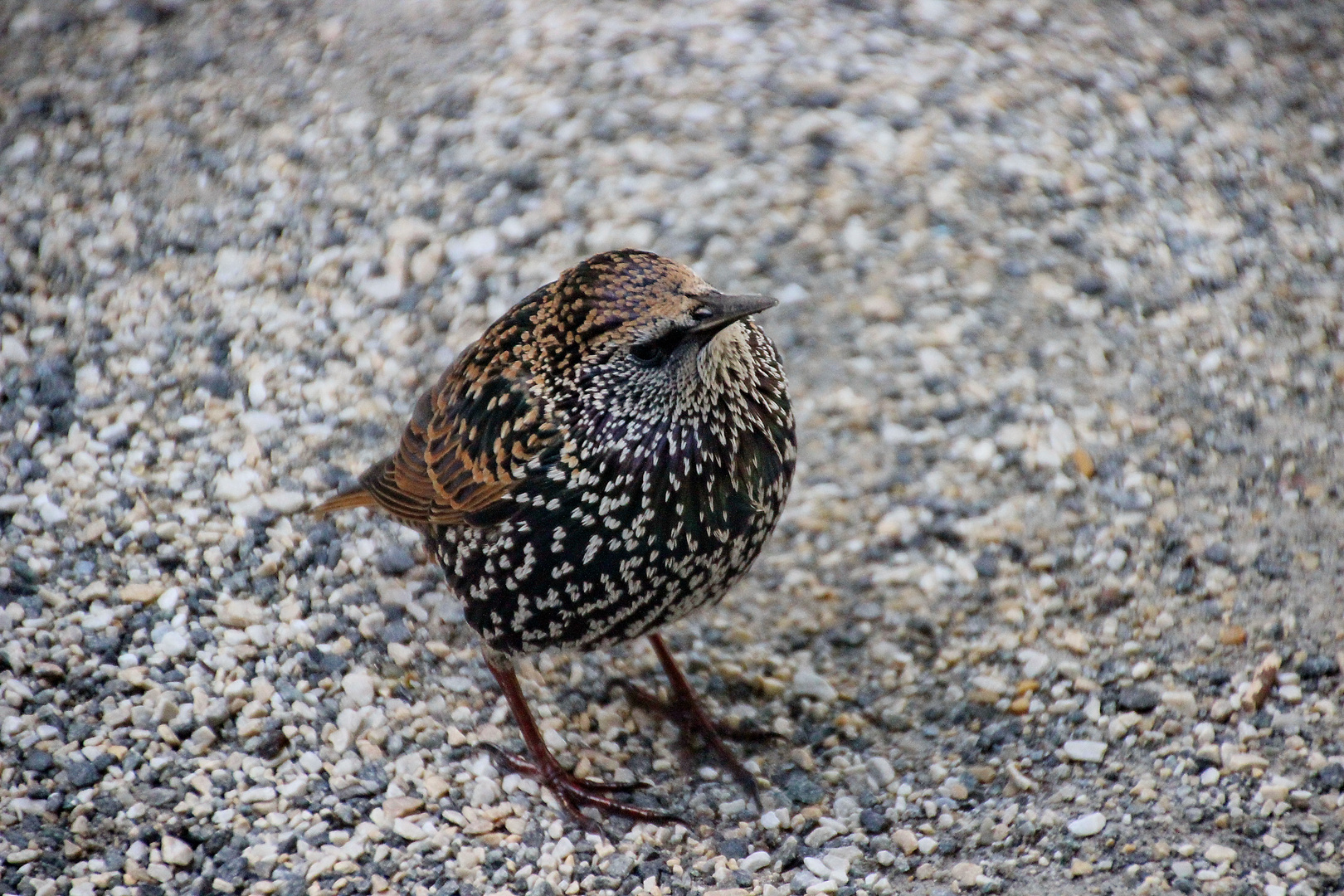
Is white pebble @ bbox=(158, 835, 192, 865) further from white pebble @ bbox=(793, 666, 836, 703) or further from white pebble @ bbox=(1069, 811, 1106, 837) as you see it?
white pebble @ bbox=(1069, 811, 1106, 837)

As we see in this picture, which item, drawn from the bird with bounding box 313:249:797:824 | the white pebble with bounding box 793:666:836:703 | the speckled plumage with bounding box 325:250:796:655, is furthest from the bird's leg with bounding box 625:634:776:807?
the speckled plumage with bounding box 325:250:796:655

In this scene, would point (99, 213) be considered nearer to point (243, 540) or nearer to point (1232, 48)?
point (243, 540)

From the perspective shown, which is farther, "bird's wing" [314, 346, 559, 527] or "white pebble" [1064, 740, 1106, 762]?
"white pebble" [1064, 740, 1106, 762]

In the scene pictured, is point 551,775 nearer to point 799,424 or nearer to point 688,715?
point 688,715

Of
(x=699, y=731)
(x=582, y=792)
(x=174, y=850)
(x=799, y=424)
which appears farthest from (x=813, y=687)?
(x=174, y=850)

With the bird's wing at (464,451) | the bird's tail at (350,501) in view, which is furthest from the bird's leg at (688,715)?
the bird's tail at (350,501)

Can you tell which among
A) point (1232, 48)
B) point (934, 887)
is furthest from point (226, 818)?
point (1232, 48)

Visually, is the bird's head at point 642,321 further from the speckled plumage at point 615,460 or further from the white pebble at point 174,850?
the white pebble at point 174,850
